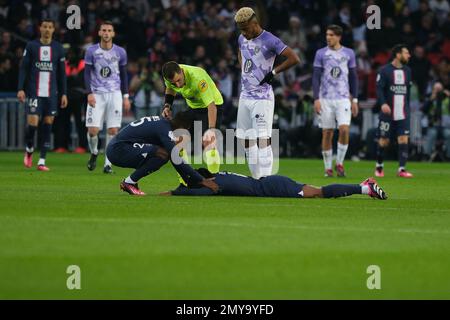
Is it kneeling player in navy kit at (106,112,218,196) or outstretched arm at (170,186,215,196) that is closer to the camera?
kneeling player in navy kit at (106,112,218,196)

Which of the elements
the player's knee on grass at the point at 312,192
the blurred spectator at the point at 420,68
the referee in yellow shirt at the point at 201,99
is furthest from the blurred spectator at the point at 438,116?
the player's knee on grass at the point at 312,192

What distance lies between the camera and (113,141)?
53.7 feet

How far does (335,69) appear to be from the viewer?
2325 cm

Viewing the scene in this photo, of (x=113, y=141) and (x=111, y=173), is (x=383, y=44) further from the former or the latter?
(x=113, y=141)

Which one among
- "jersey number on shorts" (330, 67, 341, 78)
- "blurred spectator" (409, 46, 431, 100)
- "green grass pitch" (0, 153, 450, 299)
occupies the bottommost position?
"green grass pitch" (0, 153, 450, 299)

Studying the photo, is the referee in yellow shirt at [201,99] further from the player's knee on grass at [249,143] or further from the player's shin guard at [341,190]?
the player's shin guard at [341,190]

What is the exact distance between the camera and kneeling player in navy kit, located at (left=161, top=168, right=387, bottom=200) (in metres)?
15.4

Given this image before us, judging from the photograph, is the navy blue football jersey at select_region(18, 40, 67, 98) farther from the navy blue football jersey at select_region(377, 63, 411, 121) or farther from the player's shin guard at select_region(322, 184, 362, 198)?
the player's shin guard at select_region(322, 184, 362, 198)

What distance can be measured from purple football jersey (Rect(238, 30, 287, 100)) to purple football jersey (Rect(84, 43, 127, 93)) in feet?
16.0

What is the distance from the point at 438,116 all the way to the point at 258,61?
1356cm

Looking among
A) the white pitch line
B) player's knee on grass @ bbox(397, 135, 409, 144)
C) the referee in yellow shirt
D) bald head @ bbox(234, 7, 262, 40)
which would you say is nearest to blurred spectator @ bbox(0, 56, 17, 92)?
player's knee on grass @ bbox(397, 135, 409, 144)

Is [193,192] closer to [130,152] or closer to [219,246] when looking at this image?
[130,152]

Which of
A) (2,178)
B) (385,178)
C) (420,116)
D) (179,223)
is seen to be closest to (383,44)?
(420,116)

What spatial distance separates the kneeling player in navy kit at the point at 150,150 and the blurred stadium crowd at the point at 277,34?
1515cm
